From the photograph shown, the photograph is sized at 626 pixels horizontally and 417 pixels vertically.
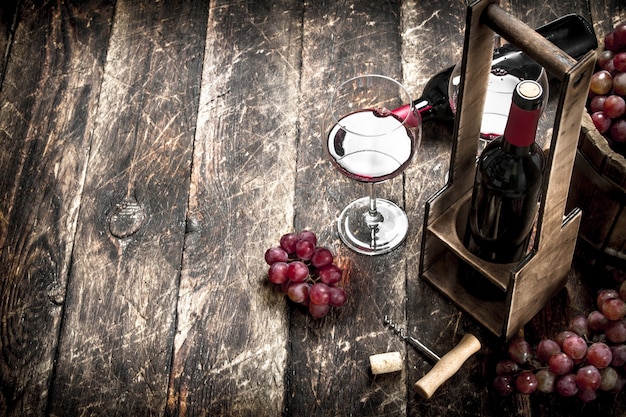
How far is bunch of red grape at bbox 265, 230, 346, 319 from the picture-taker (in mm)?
1606

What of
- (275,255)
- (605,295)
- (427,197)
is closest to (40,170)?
(275,255)

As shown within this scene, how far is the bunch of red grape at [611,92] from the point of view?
150 centimetres

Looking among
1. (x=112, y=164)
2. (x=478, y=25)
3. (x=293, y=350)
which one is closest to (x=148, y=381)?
(x=293, y=350)

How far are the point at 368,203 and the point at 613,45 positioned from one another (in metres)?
0.61

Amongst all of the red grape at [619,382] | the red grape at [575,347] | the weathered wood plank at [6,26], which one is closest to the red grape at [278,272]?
the red grape at [575,347]

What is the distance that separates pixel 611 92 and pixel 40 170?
130 cm

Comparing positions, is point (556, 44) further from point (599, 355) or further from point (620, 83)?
point (599, 355)

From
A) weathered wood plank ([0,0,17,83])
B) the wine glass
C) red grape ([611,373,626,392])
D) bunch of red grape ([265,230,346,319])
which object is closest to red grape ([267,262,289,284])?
bunch of red grape ([265,230,346,319])

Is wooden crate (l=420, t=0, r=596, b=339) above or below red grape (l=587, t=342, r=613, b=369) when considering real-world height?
above

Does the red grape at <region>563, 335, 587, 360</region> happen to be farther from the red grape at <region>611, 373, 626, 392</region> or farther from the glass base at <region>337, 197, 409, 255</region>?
the glass base at <region>337, 197, 409, 255</region>

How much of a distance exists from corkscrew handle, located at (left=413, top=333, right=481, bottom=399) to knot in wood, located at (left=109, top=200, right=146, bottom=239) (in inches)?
28.6

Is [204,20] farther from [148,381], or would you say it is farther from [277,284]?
[148,381]

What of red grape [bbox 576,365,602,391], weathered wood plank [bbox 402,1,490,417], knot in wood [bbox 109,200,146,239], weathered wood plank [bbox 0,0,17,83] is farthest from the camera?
weathered wood plank [bbox 0,0,17,83]

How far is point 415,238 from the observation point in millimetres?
1733
